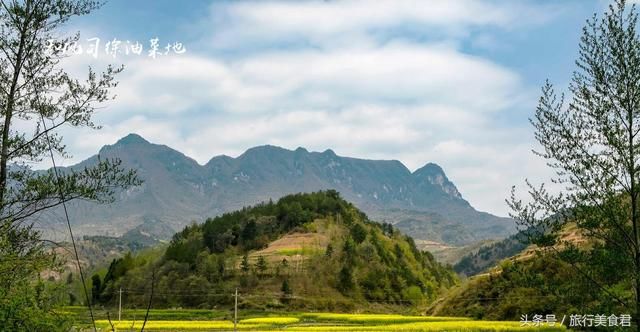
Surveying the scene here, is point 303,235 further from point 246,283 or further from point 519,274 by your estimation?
point 519,274

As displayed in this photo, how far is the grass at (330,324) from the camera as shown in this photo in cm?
4662

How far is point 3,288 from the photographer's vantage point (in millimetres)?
13547

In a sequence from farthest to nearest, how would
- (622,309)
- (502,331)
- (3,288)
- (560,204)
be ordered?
(502,331), (560,204), (622,309), (3,288)

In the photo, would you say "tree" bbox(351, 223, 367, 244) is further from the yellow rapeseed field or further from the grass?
the yellow rapeseed field

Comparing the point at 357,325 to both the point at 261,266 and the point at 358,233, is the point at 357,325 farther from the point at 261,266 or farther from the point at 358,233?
the point at 358,233

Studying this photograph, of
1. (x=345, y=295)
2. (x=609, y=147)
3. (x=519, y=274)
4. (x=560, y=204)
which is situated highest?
(x=609, y=147)

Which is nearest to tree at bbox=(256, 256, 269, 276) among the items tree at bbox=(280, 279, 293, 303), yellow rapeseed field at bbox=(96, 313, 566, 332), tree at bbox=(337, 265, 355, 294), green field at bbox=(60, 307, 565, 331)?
tree at bbox=(280, 279, 293, 303)

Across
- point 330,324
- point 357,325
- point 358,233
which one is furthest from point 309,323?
point 358,233

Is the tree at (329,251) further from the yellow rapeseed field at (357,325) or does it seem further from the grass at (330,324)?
the yellow rapeseed field at (357,325)

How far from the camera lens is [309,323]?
72688 mm

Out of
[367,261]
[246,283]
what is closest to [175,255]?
[246,283]

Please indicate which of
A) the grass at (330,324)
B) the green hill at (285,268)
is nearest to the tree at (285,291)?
the green hill at (285,268)

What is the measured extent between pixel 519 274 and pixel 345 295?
375 ft

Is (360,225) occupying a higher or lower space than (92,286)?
higher
